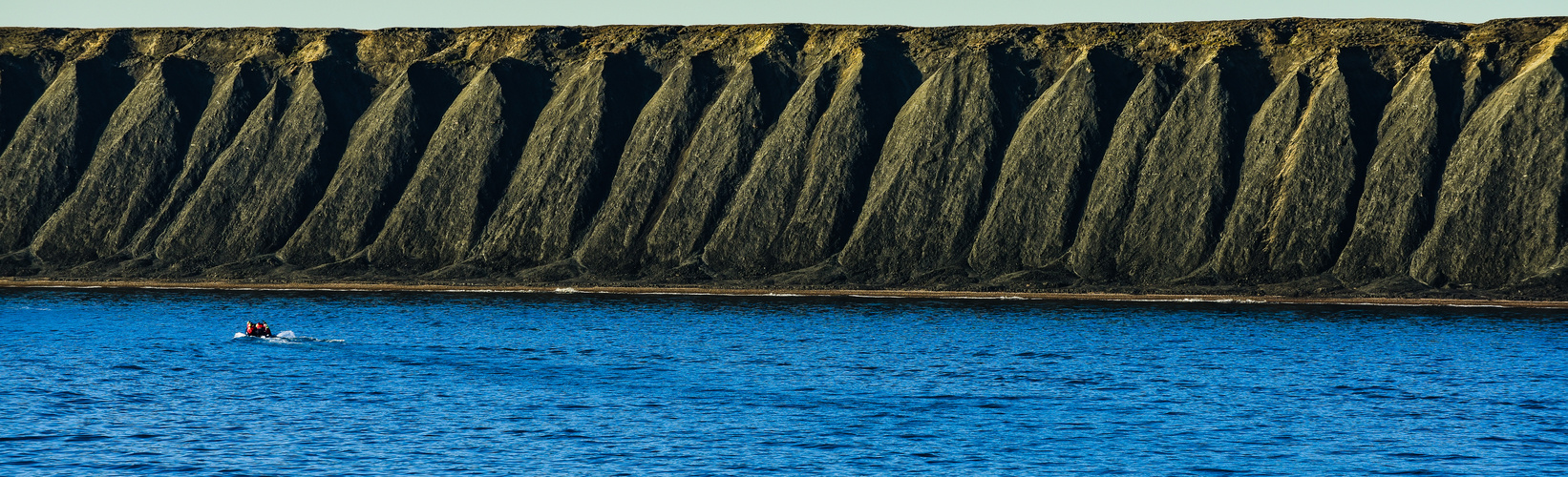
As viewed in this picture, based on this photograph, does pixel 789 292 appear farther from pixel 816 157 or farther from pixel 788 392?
pixel 788 392

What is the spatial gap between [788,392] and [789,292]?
38588 millimetres

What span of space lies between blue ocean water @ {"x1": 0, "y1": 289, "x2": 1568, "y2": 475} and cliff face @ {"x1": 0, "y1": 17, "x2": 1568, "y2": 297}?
442 inches

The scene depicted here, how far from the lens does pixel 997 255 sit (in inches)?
3152

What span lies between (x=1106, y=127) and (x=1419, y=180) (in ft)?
58.0

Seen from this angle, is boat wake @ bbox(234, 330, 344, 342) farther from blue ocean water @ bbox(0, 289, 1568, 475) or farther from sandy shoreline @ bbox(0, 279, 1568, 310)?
sandy shoreline @ bbox(0, 279, 1568, 310)

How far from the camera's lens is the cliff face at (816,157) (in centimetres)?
7688

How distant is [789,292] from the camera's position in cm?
7944

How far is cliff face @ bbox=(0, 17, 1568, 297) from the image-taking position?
3027 inches

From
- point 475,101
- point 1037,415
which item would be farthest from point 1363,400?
point 475,101

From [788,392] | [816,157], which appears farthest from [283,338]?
[816,157]

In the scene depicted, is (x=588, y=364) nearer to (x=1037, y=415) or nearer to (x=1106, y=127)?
(x=1037, y=415)

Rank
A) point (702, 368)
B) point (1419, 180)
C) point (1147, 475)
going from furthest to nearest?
1. point (1419, 180)
2. point (702, 368)
3. point (1147, 475)

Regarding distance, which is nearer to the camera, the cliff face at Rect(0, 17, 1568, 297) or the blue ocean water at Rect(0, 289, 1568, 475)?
the blue ocean water at Rect(0, 289, 1568, 475)

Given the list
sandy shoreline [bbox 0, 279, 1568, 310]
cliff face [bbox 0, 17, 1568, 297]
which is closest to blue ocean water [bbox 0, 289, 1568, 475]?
sandy shoreline [bbox 0, 279, 1568, 310]
